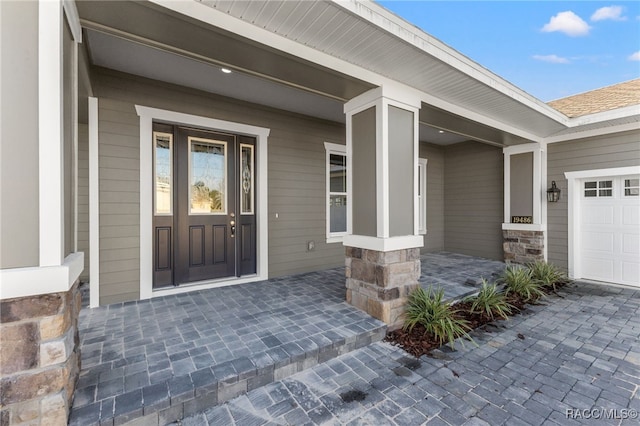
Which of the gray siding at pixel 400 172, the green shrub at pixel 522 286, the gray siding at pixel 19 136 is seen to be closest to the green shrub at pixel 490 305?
the green shrub at pixel 522 286

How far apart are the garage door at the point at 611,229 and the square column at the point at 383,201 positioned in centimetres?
415

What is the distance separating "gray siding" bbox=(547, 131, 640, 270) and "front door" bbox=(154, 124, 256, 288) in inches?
225

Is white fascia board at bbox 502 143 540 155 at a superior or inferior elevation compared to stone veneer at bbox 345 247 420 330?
superior

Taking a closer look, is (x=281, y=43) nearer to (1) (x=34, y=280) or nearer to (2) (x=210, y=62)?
(2) (x=210, y=62)

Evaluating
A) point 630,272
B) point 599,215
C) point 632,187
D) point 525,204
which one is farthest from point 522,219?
point 630,272

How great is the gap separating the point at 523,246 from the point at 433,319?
4.03 metres

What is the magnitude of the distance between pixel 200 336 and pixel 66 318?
117 centimetres

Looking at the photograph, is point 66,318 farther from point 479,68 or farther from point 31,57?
point 479,68

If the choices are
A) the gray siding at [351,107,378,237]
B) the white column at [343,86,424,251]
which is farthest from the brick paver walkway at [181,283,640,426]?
the gray siding at [351,107,378,237]

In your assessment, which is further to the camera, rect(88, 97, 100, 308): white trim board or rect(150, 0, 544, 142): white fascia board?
rect(88, 97, 100, 308): white trim board

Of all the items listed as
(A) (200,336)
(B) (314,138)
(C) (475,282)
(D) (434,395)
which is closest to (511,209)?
(C) (475,282)

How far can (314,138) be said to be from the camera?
5.05m

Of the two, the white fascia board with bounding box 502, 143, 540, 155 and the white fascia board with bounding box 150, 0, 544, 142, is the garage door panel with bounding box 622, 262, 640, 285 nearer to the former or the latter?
the white fascia board with bounding box 502, 143, 540, 155

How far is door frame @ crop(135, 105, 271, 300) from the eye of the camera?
3533 mm
